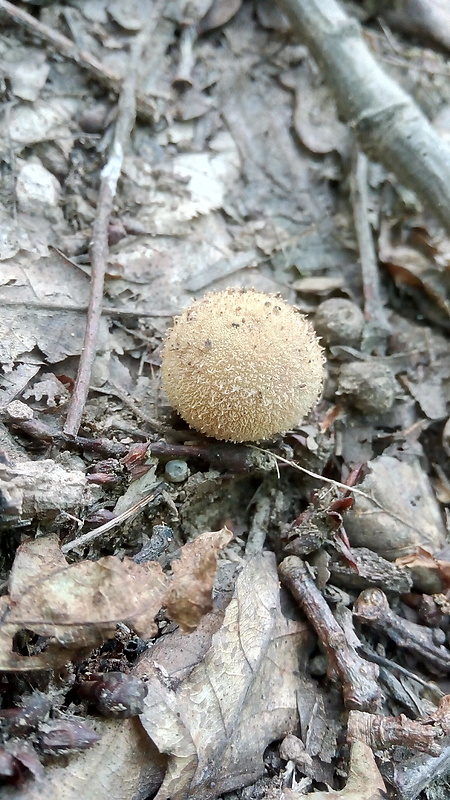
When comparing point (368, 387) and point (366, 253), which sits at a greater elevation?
point (366, 253)

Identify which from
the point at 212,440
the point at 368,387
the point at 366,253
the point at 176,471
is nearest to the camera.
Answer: the point at 176,471

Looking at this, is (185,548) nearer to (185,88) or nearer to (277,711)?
(277,711)

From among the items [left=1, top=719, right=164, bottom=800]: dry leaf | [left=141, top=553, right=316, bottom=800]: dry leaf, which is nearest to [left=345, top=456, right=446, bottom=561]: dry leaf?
[left=141, top=553, right=316, bottom=800]: dry leaf

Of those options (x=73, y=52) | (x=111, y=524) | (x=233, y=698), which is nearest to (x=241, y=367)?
(x=111, y=524)

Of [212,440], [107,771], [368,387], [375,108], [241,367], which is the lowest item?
[107,771]

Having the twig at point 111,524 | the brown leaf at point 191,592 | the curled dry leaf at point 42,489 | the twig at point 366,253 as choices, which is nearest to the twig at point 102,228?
the curled dry leaf at point 42,489

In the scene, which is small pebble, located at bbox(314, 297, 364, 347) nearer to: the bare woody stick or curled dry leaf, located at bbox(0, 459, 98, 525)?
the bare woody stick

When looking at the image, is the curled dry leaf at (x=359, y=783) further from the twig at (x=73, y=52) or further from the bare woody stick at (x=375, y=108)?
the twig at (x=73, y=52)

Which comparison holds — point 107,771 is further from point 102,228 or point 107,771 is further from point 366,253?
point 366,253
